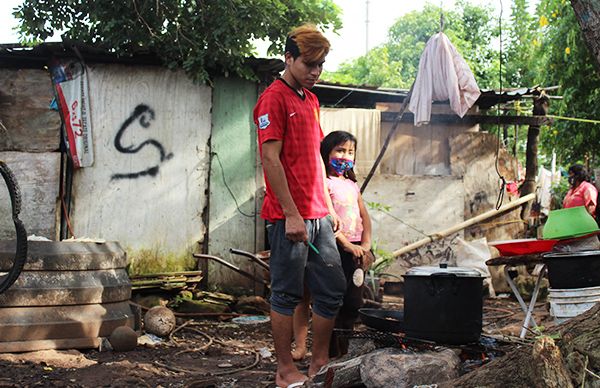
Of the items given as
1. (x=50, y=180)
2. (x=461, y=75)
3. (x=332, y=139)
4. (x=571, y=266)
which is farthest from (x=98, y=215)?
(x=571, y=266)

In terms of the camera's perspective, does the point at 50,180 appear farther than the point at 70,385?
Yes

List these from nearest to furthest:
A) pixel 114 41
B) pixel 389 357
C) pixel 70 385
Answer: pixel 389 357, pixel 70 385, pixel 114 41

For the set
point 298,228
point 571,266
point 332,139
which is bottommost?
point 571,266

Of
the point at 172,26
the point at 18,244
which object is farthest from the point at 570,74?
the point at 18,244

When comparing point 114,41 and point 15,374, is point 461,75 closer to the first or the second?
point 114,41

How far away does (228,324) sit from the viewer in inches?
307

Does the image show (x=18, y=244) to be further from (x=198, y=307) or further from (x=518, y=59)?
(x=518, y=59)

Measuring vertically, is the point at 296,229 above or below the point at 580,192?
below

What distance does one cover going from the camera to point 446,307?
4.16 meters

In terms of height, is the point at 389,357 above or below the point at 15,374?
above

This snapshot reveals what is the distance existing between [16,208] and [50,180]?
12.8 ft

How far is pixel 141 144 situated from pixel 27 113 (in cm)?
148

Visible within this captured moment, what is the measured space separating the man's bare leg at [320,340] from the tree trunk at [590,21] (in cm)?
224

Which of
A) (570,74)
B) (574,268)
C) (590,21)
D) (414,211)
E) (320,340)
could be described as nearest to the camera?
(590,21)
